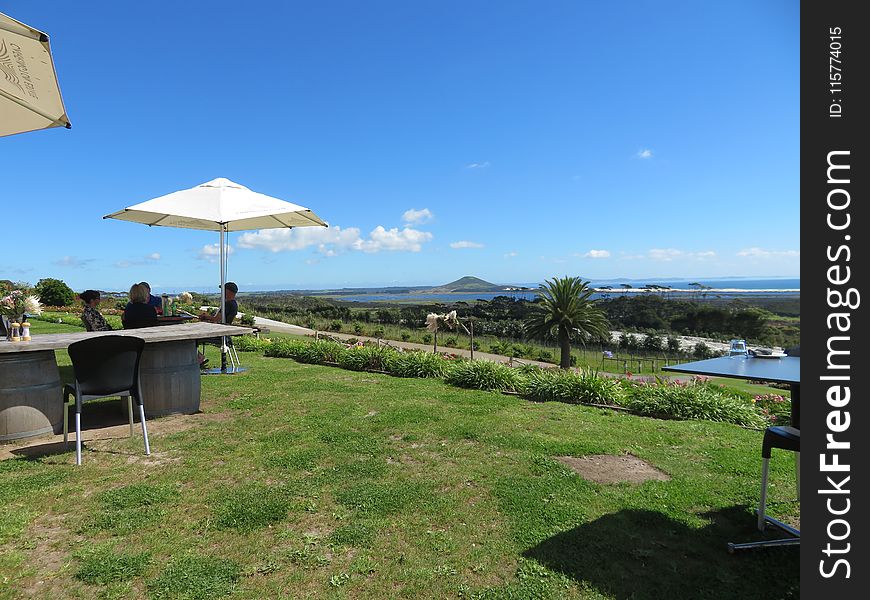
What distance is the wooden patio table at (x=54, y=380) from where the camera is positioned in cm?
432

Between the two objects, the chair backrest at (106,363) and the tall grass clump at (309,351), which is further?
the tall grass clump at (309,351)

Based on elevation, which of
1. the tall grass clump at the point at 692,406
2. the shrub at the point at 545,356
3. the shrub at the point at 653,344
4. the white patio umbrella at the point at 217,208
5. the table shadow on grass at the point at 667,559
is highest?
the white patio umbrella at the point at 217,208

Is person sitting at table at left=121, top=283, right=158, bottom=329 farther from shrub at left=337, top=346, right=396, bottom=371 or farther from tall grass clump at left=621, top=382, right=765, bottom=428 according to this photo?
tall grass clump at left=621, top=382, right=765, bottom=428

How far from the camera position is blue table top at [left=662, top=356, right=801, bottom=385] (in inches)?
96.2

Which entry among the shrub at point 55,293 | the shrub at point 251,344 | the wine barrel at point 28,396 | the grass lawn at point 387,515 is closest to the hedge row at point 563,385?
the grass lawn at point 387,515

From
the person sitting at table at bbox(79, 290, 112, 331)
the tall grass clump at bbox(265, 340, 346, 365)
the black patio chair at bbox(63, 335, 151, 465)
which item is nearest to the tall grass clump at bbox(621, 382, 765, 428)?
the black patio chair at bbox(63, 335, 151, 465)

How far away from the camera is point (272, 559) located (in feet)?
7.99

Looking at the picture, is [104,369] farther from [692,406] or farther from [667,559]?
[692,406]

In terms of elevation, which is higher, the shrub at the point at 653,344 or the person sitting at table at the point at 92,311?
the person sitting at table at the point at 92,311
